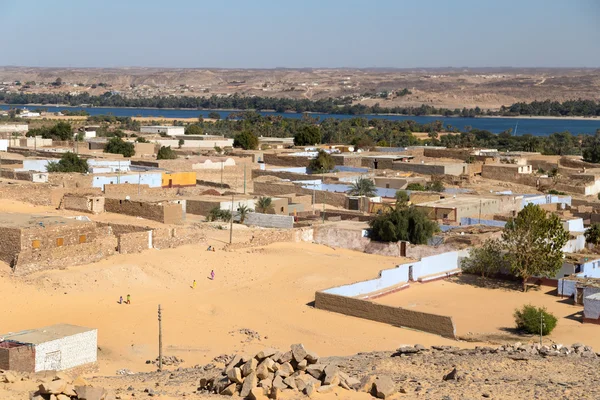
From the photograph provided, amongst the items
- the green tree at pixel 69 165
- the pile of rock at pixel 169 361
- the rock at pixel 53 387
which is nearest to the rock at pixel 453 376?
the rock at pixel 53 387

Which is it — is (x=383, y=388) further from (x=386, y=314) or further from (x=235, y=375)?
(x=386, y=314)

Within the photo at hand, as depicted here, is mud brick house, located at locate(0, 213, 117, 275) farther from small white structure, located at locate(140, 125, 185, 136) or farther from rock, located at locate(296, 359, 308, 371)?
small white structure, located at locate(140, 125, 185, 136)

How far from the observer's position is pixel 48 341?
15.5m

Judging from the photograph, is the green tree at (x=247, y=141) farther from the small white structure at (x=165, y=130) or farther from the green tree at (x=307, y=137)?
the small white structure at (x=165, y=130)

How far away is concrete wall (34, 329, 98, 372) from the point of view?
50.2ft

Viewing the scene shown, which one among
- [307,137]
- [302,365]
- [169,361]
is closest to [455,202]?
[169,361]

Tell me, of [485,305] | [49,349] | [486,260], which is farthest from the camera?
[486,260]

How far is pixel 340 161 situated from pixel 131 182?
1399 centimetres

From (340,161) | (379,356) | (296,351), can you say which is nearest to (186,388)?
(296,351)

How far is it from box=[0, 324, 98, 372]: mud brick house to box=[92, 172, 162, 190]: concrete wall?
17.3m

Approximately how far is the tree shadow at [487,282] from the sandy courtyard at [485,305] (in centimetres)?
2

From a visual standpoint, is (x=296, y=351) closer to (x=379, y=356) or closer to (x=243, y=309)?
(x=379, y=356)

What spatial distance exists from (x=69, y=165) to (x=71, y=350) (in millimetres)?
22537

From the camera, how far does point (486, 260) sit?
24844 mm
